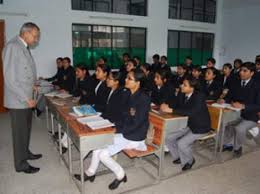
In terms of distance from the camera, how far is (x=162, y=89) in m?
3.83

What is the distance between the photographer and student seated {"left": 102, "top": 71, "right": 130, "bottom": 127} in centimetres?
268

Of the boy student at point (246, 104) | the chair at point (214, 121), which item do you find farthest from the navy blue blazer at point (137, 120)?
the boy student at point (246, 104)

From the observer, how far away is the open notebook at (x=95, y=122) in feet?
7.54

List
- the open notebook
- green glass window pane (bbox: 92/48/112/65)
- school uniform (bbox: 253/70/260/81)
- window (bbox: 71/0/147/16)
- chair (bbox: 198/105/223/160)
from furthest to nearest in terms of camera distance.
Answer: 1. green glass window pane (bbox: 92/48/112/65)
2. window (bbox: 71/0/147/16)
3. school uniform (bbox: 253/70/260/81)
4. chair (bbox: 198/105/223/160)
5. the open notebook

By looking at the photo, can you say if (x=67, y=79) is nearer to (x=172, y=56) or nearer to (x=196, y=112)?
(x=196, y=112)

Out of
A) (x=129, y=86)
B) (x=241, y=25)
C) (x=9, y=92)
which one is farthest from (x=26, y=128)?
(x=241, y=25)

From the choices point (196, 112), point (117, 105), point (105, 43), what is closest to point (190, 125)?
point (196, 112)

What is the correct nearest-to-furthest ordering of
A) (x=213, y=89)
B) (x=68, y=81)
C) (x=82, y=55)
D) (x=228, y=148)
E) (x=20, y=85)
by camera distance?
(x=20, y=85) < (x=228, y=148) < (x=213, y=89) < (x=68, y=81) < (x=82, y=55)

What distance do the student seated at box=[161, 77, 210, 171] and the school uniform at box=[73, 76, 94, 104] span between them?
3.82 feet

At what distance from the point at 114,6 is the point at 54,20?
1878mm

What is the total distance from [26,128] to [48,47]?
359 cm

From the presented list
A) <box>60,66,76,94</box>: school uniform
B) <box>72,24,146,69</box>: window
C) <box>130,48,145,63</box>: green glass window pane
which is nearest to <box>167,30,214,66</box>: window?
<box>130,48,145,63</box>: green glass window pane

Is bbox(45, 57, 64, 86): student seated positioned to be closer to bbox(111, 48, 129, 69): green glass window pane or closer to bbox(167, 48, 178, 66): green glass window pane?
bbox(111, 48, 129, 69): green glass window pane

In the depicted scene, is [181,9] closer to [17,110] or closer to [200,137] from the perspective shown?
[200,137]
